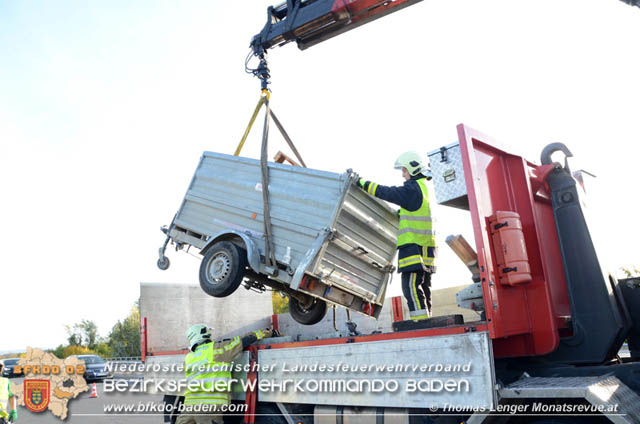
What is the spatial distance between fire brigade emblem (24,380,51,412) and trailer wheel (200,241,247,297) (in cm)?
518

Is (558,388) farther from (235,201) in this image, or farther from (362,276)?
(235,201)

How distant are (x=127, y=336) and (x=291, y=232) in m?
19.6

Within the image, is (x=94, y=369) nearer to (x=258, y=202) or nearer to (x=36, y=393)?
(x=36, y=393)

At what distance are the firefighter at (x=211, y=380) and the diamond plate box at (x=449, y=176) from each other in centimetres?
228

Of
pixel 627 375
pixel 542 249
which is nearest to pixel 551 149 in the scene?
pixel 542 249

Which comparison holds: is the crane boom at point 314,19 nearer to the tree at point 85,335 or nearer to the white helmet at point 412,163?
the white helmet at point 412,163

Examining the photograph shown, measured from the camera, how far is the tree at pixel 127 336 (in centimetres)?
1934

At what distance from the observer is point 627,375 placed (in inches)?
114

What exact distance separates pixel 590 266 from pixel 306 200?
2651 millimetres

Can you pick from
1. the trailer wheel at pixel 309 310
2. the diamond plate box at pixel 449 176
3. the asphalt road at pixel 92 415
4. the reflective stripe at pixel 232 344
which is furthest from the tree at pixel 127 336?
the diamond plate box at pixel 449 176

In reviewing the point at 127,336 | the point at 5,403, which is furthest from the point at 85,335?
the point at 5,403

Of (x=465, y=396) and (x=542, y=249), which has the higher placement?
(x=542, y=249)

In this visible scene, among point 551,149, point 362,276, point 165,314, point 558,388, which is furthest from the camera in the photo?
point 165,314

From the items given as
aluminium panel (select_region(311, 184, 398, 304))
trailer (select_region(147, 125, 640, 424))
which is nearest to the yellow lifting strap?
aluminium panel (select_region(311, 184, 398, 304))
